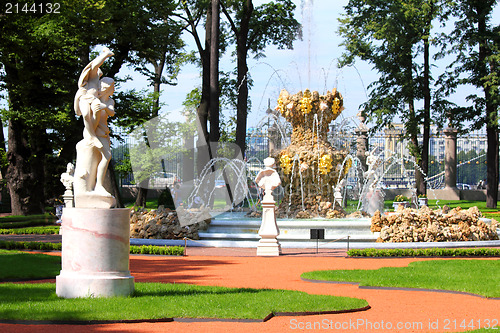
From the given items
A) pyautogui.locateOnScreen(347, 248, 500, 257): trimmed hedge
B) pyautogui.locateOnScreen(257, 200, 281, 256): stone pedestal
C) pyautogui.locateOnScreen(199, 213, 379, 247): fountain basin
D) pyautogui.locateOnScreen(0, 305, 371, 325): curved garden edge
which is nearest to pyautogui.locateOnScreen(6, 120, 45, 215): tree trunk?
pyautogui.locateOnScreen(199, 213, 379, 247): fountain basin

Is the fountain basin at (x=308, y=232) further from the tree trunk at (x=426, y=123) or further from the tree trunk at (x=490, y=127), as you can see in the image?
the tree trunk at (x=490, y=127)

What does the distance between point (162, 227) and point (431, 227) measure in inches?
333

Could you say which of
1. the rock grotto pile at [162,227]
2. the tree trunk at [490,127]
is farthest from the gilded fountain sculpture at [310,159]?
the tree trunk at [490,127]

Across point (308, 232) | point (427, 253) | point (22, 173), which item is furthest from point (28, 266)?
point (22, 173)

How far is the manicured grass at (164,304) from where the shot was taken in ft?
26.5

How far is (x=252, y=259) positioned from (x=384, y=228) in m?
5.07

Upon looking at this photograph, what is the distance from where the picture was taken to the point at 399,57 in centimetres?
3772

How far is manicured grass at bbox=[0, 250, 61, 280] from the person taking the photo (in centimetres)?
1256

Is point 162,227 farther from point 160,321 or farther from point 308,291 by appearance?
point 160,321

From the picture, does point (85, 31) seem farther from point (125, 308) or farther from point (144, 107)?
point (125, 308)

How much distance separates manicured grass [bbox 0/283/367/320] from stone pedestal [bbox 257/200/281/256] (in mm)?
7260

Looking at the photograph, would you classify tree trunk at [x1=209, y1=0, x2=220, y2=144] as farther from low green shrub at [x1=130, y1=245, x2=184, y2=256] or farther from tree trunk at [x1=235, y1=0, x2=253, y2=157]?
low green shrub at [x1=130, y1=245, x2=184, y2=256]

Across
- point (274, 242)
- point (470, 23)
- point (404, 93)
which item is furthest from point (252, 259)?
point (470, 23)

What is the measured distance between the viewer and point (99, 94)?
392 inches
